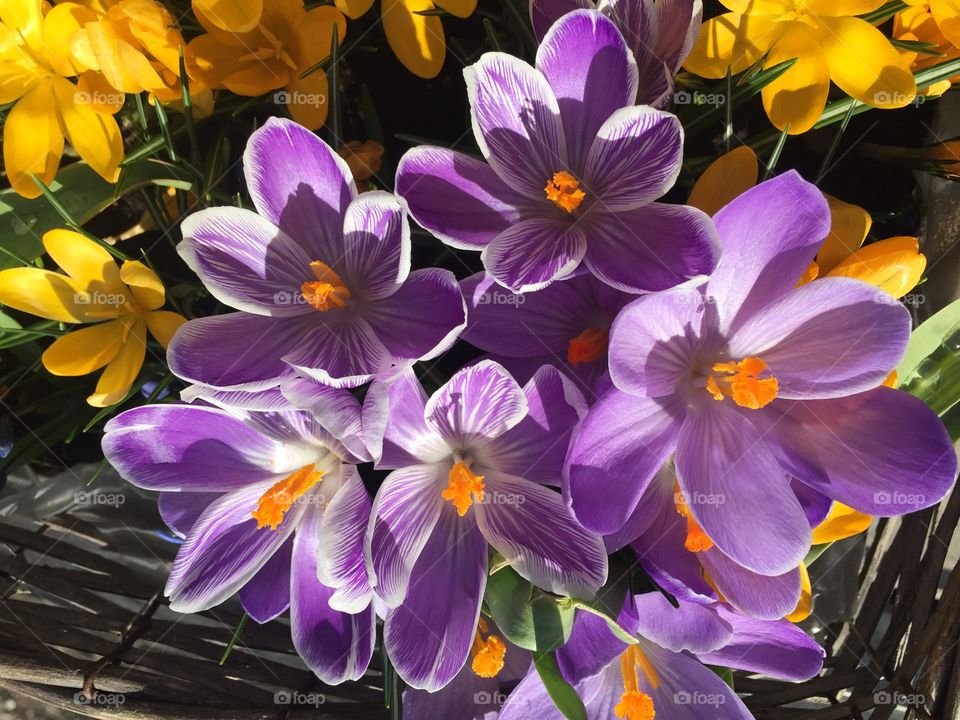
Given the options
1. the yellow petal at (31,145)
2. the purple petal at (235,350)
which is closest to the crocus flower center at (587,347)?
the purple petal at (235,350)

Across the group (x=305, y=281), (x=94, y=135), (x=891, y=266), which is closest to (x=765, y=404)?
(x=891, y=266)

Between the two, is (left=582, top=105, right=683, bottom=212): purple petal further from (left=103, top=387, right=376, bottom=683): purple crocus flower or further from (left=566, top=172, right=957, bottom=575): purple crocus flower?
(left=103, top=387, right=376, bottom=683): purple crocus flower

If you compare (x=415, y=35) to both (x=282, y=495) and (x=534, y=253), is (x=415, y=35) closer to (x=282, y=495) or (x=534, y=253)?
(x=534, y=253)

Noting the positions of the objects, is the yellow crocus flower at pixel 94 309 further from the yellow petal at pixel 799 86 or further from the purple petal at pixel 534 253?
the yellow petal at pixel 799 86

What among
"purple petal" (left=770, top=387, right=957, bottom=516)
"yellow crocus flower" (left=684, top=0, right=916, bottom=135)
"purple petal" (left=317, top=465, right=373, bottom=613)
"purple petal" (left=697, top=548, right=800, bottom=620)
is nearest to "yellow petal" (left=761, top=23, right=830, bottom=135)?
"yellow crocus flower" (left=684, top=0, right=916, bottom=135)

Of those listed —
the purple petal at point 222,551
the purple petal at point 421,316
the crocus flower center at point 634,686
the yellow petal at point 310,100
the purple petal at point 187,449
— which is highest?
the yellow petal at point 310,100

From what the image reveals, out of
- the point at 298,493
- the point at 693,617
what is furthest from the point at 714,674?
the point at 298,493
